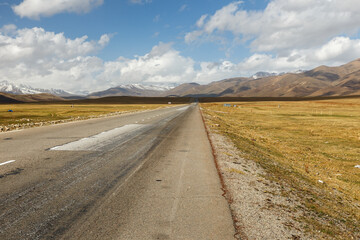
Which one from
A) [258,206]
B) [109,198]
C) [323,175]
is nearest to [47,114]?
[323,175]

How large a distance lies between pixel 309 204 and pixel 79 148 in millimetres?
8730

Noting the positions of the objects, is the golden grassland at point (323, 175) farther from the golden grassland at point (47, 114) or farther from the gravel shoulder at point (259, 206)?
the golden grassland at point (47, 114)

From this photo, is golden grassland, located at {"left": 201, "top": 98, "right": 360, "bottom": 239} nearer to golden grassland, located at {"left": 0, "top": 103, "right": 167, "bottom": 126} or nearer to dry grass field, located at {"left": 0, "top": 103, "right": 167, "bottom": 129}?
dry grass field, located at {"left": 0, "top": 103, "right": 167, "bottom": 129}

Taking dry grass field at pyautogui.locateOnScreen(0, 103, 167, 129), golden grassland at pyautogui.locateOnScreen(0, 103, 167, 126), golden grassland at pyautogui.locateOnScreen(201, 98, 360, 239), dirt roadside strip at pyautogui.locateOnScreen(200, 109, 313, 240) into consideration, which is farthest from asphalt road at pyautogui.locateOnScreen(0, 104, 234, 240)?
golden grassland at pyautogui.locateOnScreen(0, 103, 167, 126)

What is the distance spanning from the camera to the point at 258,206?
5.09 meters

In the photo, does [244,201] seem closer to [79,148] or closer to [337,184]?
[337,184]

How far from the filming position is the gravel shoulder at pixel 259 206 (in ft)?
13.3

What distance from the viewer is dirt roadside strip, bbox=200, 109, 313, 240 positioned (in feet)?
13.3

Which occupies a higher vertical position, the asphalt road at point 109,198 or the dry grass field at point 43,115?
the asphalt road at point 109,198

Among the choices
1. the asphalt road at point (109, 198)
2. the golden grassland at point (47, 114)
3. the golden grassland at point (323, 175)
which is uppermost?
the asphalt road at point (109, 198)

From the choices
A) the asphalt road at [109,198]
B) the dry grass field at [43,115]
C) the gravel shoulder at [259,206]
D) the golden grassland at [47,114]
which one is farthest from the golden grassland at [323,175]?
the golden grassland at [47,114]

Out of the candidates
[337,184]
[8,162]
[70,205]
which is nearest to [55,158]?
[8,162]

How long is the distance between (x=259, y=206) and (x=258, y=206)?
20mm

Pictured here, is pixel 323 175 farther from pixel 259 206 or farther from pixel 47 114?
pixel 47 114
